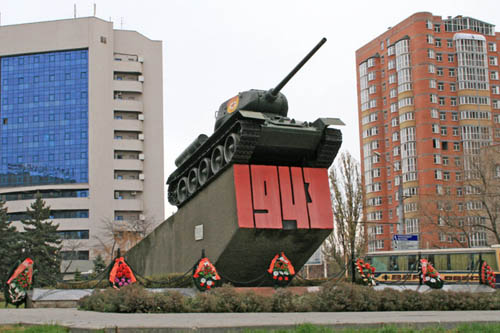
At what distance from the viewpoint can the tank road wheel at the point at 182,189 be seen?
2369 cm

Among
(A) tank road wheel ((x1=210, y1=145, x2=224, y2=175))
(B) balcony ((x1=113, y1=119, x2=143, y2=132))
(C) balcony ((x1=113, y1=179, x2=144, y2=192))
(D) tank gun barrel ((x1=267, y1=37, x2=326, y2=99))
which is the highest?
(B) balcony ((x1=113, y1=119, x2=143, y2=132))

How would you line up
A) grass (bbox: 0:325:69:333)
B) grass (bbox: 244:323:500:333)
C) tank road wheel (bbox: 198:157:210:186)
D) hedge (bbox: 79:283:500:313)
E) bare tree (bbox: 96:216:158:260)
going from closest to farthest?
1. grass (bbox: 244:323:500:333)
2. grass (bbox: 0:325:69:333)
3. hedge (bbox: 79:283:500:313)
4. tank road wheel (bbox: 198:157:210:186)
5. bare tree (bbox: 96:216:158:260)

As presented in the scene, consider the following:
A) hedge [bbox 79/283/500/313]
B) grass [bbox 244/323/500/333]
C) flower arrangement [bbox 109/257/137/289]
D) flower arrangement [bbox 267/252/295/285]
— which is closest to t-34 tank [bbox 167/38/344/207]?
flower arrangement [bbox 267/252/295/285]

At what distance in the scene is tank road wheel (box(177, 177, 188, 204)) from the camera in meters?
23.7

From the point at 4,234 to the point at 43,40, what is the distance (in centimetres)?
3152

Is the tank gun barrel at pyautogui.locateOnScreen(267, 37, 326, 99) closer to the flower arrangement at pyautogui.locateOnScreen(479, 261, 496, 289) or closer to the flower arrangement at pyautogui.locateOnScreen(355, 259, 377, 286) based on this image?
the flower arrangement at pyautogui.locateOnScreen(355, 259, 377, 286)

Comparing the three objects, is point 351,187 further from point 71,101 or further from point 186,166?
point 71,101

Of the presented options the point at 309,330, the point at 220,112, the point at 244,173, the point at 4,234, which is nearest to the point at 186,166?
the point at 220,112

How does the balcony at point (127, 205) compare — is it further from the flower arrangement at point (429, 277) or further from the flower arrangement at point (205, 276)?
the flower arrangement at point (205, 276)

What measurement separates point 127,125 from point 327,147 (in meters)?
58.0

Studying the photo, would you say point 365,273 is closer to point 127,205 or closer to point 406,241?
point 406,241

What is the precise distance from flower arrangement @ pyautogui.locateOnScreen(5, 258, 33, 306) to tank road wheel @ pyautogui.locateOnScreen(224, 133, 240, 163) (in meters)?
6.80

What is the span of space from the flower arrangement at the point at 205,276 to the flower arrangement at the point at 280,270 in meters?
1.98

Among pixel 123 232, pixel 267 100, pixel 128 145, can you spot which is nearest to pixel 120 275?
pixel 267 100
